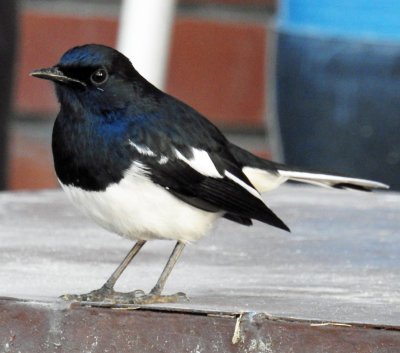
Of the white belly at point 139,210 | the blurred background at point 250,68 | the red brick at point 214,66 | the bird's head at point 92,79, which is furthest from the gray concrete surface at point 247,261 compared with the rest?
the red brick at point 214,66

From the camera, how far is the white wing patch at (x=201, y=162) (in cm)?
211

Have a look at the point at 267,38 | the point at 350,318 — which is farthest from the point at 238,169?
the point at 267,38

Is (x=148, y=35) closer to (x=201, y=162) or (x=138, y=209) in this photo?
(x=201, y=162)

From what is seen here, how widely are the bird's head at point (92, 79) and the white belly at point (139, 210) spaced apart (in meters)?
0.16

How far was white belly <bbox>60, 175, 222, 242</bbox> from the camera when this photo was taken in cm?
201

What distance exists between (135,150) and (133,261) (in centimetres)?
42

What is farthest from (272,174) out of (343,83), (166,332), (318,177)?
(343,83)

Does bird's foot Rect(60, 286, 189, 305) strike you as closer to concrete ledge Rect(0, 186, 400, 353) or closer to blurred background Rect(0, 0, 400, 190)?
concrete ledge Rect(0, 186, 400, 353)

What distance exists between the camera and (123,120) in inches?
82.3

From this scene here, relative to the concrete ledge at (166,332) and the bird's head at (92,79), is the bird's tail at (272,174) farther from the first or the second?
the concrete ledge at (166,332)

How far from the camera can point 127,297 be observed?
1976 mm

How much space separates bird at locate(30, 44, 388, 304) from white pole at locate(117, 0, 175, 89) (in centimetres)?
140

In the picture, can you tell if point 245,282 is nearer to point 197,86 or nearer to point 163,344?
point 163,344

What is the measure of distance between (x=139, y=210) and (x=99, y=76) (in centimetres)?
26
